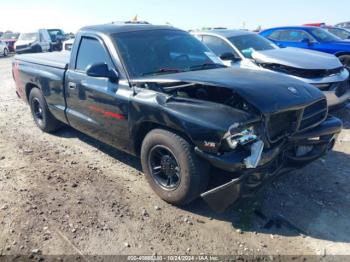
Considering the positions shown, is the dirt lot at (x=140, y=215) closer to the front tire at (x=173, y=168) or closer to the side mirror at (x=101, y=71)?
the front tire at (x=173, y=168)

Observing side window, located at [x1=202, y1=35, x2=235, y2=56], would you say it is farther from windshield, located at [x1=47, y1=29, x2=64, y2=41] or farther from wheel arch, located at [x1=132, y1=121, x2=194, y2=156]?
windshield, located at [x1=47, y1=29, x2=64, y2=41]

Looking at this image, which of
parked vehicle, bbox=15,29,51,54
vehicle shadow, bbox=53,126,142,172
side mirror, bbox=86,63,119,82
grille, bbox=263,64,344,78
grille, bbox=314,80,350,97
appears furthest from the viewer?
parked vehicle, bbox=15,29,51,54

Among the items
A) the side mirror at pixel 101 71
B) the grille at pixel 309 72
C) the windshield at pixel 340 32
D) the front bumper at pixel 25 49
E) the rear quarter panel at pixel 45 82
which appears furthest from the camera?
the front bumper at pixel 25 49

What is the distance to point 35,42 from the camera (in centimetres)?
2306

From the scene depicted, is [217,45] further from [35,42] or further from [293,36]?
[35,42]

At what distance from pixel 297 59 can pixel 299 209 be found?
3.66 meters

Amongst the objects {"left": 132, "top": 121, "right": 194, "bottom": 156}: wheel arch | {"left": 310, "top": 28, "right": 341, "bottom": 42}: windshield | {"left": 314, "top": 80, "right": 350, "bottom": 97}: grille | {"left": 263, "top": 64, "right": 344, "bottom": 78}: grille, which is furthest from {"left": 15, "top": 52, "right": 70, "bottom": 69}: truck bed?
{"left": 310, "top": 28, "right": 341, "bottom": 42}: windshield

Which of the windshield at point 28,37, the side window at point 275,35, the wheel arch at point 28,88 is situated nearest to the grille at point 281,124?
the wheel arch at point 28,88

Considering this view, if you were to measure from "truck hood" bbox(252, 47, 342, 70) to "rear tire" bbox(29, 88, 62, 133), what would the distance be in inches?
153

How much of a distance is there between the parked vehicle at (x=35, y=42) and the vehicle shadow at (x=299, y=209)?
2099 centimetres

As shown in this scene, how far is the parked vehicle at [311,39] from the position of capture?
9.52 metres

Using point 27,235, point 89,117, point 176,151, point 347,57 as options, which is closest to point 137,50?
point 89,117

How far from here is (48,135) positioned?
6.28 meters

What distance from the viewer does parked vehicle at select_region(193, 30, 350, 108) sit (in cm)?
631
